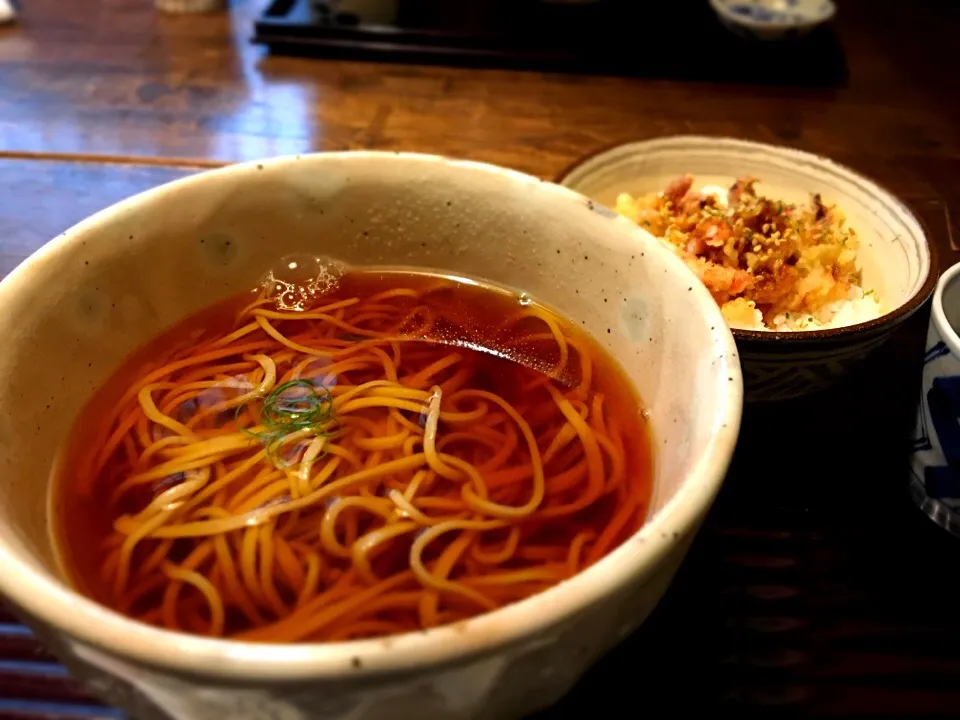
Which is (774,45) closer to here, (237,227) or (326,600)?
(237,227)

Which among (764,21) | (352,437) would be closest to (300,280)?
(352,437)

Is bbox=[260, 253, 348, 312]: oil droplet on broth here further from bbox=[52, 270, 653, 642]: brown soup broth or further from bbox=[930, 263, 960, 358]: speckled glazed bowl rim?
bbox=[930, 263, 960, 358]: speckled glazed bowl rim

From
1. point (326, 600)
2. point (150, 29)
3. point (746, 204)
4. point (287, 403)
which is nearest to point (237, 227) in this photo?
point (287, 403)

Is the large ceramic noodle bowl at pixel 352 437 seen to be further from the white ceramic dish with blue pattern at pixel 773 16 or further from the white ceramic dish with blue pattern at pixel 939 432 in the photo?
the white ceramic dish with blue pattern at pixel 773 16

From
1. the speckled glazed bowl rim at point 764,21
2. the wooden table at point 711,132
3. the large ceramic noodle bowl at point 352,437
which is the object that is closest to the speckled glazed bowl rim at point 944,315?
the wooden table at point 711,132

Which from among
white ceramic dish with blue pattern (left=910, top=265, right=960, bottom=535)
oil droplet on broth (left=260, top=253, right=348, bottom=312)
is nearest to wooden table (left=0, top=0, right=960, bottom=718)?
white ceramic dish with blue pattern (left=910, top=265, right=960, bottom=535)

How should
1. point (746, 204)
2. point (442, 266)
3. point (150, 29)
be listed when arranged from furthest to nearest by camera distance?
point (150, 29) → point (746, 204) → point (442, 266)
